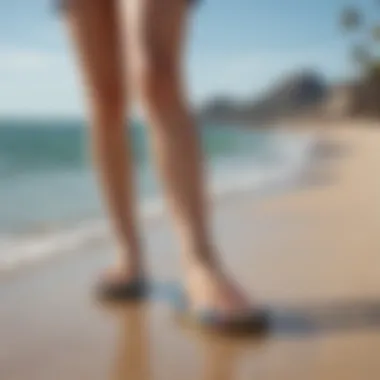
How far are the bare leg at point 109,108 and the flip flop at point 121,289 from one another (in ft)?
0.03

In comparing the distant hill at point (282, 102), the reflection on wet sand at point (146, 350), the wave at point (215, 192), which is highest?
the distant hill at point (282, 102)

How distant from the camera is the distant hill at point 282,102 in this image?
77 centimetres

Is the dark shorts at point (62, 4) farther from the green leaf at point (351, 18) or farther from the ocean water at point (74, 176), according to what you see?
the green leaf at point (351, 18)

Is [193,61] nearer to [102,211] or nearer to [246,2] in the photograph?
[246,2]

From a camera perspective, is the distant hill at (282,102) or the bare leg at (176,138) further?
the distant hill at (282,102)

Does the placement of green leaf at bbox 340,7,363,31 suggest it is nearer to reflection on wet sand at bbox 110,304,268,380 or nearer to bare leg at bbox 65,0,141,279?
bare leg at bbox 65,0,141,279

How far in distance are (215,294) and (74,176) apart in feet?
0.80

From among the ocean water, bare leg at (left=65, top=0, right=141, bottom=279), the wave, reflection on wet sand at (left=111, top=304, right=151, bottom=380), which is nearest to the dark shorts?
bare leg at (left=65, top=0, right=141, bottom=279)

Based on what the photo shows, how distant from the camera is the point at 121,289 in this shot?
75 cm

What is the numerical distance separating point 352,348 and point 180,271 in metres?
0.19

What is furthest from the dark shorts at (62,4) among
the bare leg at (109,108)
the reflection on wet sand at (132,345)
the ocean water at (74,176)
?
the reflection on wet sand at (132,345)

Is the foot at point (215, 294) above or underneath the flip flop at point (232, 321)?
above

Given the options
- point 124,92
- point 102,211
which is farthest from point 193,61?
point 102,211

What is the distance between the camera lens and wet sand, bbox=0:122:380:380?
2.11ft
